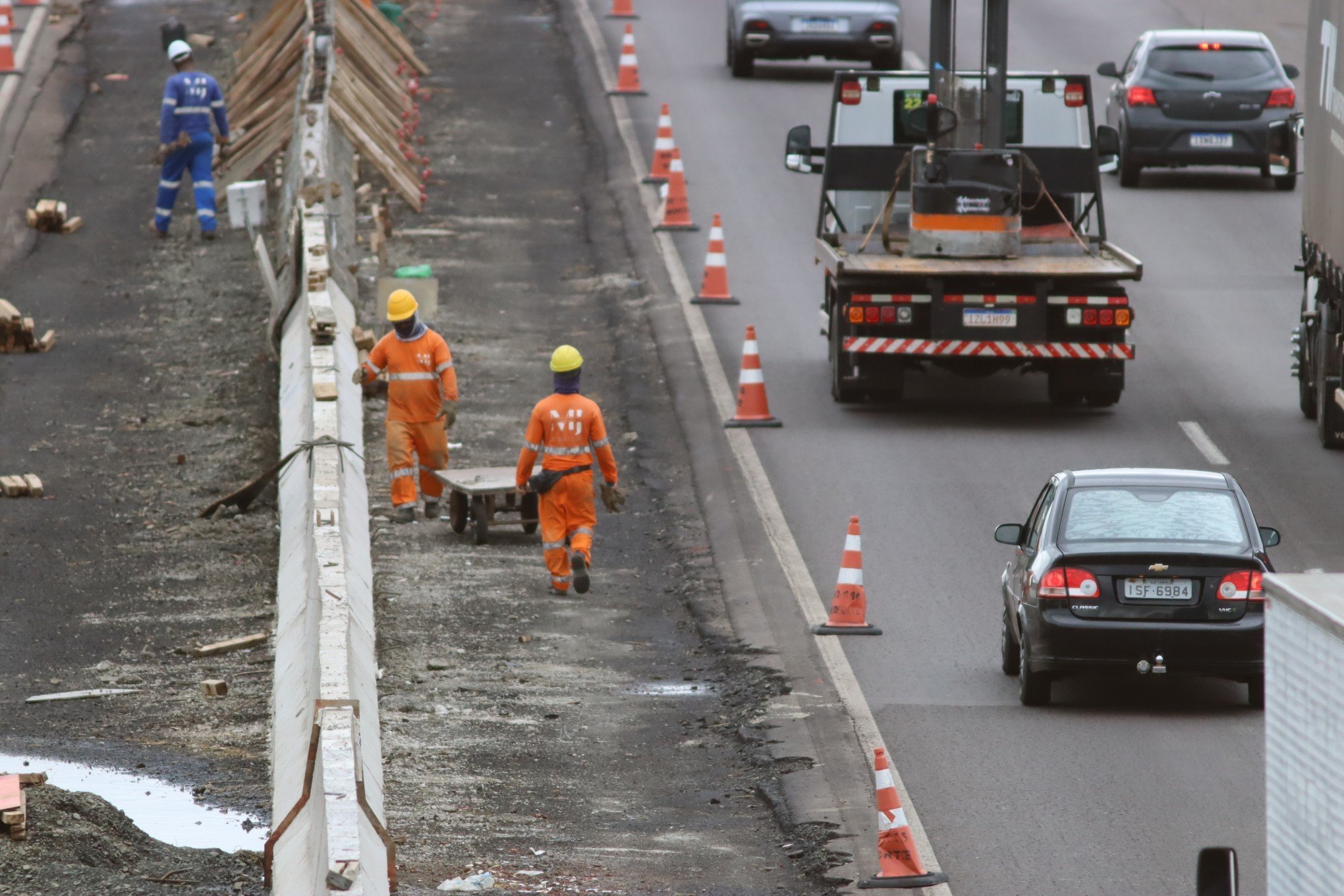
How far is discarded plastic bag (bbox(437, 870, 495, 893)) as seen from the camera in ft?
30.0

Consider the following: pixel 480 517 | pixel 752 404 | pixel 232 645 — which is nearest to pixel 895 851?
pixel 232 645

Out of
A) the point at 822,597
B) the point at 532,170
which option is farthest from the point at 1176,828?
the point at 532,170

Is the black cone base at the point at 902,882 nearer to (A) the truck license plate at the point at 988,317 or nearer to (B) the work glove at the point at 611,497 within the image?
(B) the work glove at the point at 611,497

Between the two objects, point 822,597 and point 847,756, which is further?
point 822,597

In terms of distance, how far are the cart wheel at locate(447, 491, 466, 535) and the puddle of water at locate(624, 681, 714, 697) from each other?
3.22m

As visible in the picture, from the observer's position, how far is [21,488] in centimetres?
1581

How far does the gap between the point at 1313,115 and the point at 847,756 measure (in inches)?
373

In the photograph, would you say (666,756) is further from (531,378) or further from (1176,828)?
(531,378)

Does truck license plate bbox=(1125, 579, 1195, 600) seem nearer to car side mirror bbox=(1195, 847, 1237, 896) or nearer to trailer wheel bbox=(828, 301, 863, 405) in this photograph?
car side mirror bbox=(1195, 847, 1237, 896)

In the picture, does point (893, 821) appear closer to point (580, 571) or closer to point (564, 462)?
point (580, 571)

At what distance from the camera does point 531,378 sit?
66.0 ft

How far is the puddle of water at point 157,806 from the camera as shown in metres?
9.74

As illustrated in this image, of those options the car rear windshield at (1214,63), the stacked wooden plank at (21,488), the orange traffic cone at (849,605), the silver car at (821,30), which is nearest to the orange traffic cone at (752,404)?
the orange traffic cone at (849,605)

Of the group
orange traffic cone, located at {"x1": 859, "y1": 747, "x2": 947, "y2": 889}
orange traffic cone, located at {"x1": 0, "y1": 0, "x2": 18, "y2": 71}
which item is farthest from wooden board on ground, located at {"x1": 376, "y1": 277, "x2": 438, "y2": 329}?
orange traffic cone, located at {"x1": 0, "y1": 0, "x2": 18, "y2": 71}
